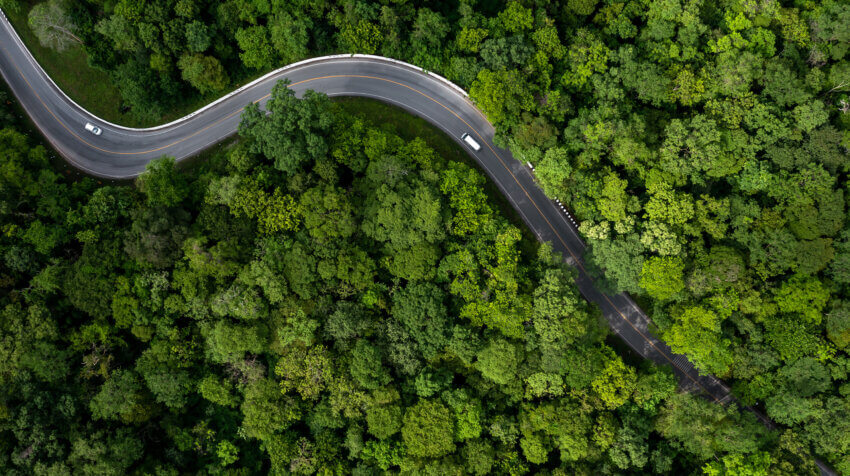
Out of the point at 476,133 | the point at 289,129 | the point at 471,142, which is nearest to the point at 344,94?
the point at 289,129

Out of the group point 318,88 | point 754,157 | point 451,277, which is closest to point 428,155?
point 451,277

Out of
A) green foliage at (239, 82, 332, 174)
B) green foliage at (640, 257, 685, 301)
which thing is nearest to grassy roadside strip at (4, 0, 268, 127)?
green foliage at (239, 82, 332, 174)

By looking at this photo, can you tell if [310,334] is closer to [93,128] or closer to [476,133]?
[476,133]

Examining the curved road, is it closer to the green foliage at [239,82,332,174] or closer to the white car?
the white car

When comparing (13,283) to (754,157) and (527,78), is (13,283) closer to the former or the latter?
(527,78)

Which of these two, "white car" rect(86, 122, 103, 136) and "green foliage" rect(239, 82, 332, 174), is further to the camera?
"white car" rect(86, 122, 103, 136)

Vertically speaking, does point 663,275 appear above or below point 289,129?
below

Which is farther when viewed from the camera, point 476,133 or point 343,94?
point 343,94
